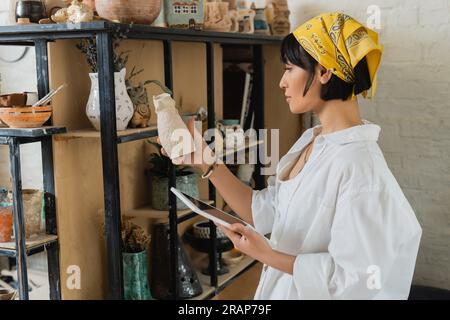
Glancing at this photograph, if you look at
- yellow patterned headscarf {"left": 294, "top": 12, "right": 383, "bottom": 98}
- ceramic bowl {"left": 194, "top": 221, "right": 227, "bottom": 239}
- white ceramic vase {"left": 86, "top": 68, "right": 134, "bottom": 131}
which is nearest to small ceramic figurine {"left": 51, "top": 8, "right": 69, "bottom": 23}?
white ceramic vase {"left": 86, "top": 68, "right": 134, "bottom": 131}

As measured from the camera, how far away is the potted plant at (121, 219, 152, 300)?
191 cm

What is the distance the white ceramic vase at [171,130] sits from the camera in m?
1.49

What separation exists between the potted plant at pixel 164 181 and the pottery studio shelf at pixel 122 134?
9.5 inches

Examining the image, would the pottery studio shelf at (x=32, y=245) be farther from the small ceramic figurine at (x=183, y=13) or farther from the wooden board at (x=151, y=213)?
the small ceramic figurine at (x=183, y=13)

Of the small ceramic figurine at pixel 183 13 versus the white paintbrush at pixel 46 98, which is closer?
the white paintbrush at pixel 46 98

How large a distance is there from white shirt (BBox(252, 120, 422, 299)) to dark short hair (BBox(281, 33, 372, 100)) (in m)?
0.09

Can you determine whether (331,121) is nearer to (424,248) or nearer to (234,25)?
(234,25)

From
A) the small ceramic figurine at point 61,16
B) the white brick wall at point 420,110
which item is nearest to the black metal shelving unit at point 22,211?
the small ceramic figurine at point 61,16

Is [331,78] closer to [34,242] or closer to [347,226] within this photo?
[347,226]

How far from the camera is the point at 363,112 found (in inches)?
97.0

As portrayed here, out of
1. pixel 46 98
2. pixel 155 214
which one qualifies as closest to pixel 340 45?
pixel 46 98

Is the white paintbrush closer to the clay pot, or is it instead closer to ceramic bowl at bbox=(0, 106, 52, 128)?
ceramic bowl at bbox=(0, 106, 52, 128)

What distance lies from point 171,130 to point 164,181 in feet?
1.67

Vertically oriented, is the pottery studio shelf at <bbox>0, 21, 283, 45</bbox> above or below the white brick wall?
above
